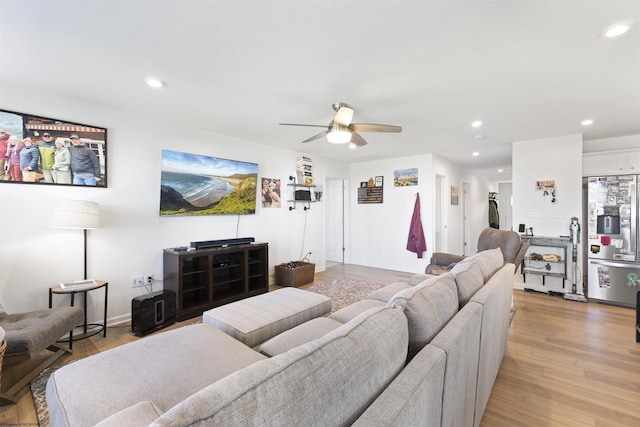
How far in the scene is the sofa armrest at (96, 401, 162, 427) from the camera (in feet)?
2.33

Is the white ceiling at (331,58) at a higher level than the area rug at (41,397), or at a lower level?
higher

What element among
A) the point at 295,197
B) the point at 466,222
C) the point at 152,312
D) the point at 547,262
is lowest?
the point at 152,312

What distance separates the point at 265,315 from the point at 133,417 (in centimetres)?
123

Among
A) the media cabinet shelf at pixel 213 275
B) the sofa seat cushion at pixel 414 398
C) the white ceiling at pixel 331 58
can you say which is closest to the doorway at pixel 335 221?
the media cabinet shelf at pixel 213 275

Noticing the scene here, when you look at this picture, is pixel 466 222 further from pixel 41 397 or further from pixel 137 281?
pixel 41 397

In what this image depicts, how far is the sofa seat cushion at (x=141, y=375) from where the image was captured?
1033mm

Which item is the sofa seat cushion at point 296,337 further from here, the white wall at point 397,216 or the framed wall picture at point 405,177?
the framed wall picture at point 405,177

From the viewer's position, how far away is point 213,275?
12.4 ft


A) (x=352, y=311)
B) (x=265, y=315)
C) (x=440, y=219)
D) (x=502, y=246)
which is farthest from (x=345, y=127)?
(x=440, y=219)

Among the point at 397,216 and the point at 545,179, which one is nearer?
the point at 545,179

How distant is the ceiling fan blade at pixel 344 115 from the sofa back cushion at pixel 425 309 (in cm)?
174

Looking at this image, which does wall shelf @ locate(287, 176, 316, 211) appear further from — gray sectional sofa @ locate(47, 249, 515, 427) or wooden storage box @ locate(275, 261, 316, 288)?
gray sectional sofa @ locate(47, 249, 515, 427)

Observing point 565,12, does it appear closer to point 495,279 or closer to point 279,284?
point 495,279

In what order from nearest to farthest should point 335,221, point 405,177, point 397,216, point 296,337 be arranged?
point 296,337
point 405,177
point 397,216
point 335,221
